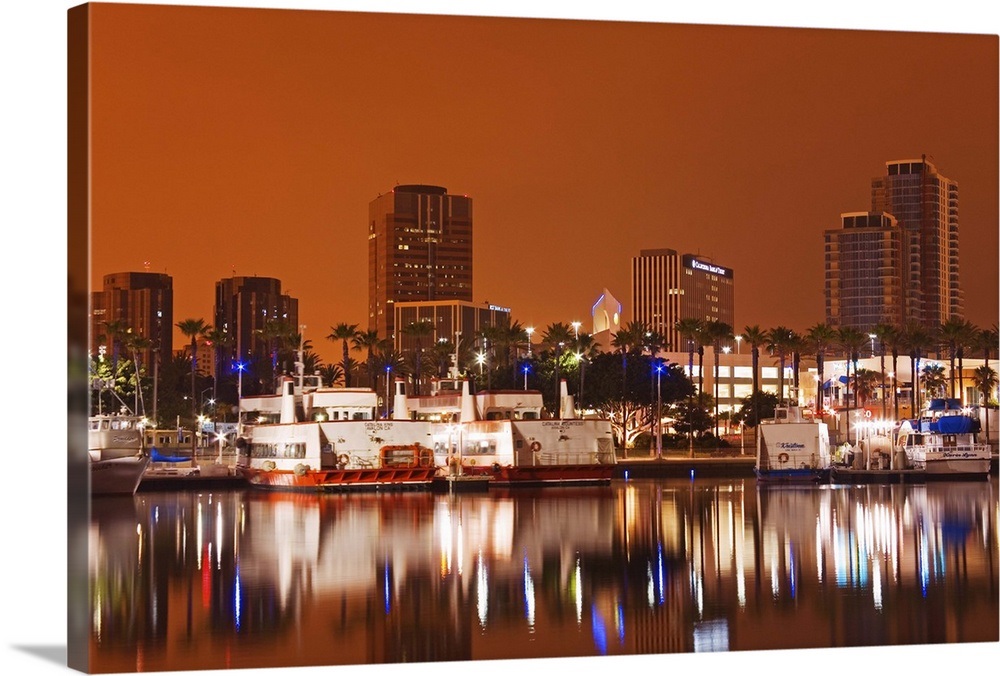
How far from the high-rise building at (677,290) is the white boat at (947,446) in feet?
278

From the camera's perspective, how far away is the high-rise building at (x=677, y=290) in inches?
5536

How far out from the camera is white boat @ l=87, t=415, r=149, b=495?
41375 mm

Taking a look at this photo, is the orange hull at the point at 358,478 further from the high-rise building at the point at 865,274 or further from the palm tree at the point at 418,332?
the high-rise building at the point at 865,274

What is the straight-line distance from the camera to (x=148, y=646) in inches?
535

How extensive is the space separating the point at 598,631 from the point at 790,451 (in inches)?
1477

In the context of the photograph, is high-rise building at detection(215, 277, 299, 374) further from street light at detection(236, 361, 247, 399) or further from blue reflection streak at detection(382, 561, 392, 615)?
blue reflection streak at detection(382, 561, 392, 615)

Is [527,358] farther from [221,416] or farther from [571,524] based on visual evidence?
[571,524]

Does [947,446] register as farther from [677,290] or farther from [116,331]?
[677,290]

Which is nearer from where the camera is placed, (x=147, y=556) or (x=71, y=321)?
(x=71, y=321)

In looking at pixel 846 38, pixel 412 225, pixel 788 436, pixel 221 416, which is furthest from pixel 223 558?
pixel 221 416

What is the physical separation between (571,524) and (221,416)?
55937 millimetres

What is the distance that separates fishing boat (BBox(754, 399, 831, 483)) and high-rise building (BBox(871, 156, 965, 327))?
81.5m

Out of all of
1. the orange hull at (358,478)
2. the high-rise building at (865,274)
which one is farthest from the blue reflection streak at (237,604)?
the high-rise building at (865,274)

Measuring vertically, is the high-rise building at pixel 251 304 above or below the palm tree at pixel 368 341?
above
